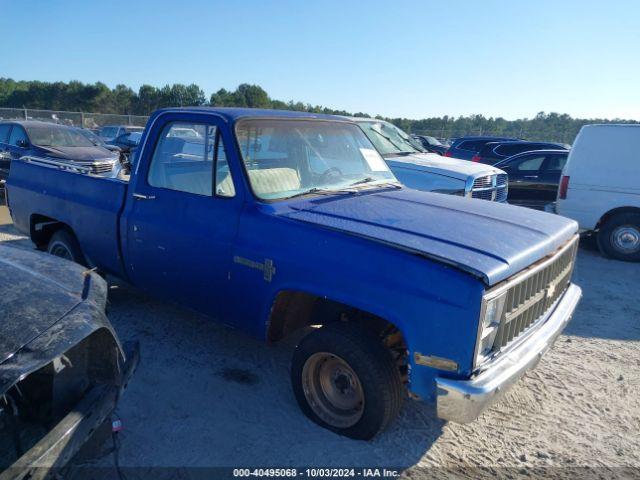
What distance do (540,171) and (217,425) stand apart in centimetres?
945

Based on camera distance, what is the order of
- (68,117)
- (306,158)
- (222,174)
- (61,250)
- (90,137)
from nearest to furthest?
(222,174) < (306,158) < (61,250) < (90,137) < (68,117)

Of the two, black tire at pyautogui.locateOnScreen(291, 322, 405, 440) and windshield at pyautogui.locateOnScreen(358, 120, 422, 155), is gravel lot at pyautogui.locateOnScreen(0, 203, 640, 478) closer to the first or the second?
black tire at pyautogui.locateOnScreen(291, 322, 405, 440)

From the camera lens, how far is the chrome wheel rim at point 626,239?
25.4ft

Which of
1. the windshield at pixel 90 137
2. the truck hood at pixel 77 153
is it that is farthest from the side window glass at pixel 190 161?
the windshield at pixel 90 137

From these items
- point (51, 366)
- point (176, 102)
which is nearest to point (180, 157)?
point (51, 366)

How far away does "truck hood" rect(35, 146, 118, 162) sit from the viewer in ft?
35.2

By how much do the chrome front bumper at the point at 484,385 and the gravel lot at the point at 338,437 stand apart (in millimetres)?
611

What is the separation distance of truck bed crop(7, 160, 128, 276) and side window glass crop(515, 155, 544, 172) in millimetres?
8791

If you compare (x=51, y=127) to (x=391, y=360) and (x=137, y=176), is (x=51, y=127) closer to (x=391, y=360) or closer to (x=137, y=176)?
(x=137, y=176)

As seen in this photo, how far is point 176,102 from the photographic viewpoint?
163ft

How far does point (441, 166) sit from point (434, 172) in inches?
11.8

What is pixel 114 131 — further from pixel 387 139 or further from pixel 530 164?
pixel 530 164

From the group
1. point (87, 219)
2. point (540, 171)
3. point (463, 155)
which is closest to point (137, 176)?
point (87, 219)

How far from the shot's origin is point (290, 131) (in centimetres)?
394
